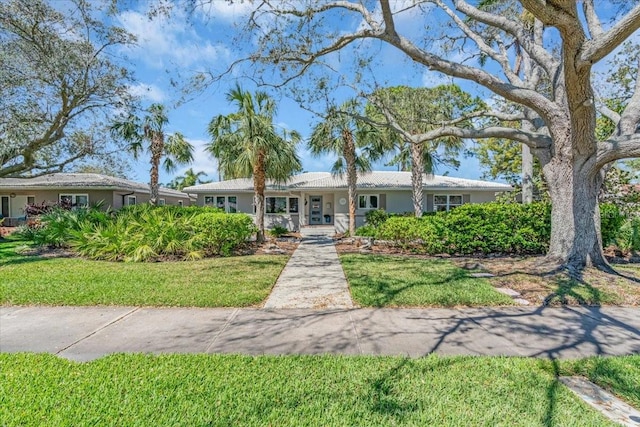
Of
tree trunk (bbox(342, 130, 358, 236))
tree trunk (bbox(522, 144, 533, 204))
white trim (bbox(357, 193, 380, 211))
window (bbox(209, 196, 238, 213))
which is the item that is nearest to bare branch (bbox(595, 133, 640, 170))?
tree trunk (bbox(522, 144, 533, 204))

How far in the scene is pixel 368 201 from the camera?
72.5 feet

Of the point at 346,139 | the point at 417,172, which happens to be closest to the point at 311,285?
the point at 346,139

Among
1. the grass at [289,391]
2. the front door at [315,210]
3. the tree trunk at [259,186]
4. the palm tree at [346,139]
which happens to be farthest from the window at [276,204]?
the grass at [289,391]

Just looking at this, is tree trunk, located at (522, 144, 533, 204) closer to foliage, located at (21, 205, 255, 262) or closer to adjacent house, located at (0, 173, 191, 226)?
foliage, located at (21, 205, 255, 262)

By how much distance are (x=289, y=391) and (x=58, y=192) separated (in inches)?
1058

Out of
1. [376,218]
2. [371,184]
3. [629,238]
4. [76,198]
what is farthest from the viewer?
[76,198]

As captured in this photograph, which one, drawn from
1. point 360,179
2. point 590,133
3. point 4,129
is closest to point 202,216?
point 4,129

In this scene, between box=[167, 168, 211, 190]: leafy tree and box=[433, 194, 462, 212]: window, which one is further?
box=[167, 168, 211, 190]: leafy tree

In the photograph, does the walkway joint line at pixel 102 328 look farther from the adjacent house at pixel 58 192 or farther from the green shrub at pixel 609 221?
the adjacent house at pixel 58 192

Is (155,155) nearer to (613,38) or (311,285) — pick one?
(311,285)

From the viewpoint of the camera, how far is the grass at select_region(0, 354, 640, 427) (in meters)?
2.74

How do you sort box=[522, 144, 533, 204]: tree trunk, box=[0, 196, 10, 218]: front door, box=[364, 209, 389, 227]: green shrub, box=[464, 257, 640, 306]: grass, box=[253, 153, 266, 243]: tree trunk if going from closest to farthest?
box=[464, 257, 640, 306]: grass
box=[253, 153, 266, 243]: tree trunk
box=[522, 144, 533, 204]: tree trunk
box=[364, 209, 389, 227]: green shrub
box=[0, 196, 10, 218]: front door

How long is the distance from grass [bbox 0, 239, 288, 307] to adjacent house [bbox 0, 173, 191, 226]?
12778mm

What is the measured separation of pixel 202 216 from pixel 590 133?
37.3 feet
